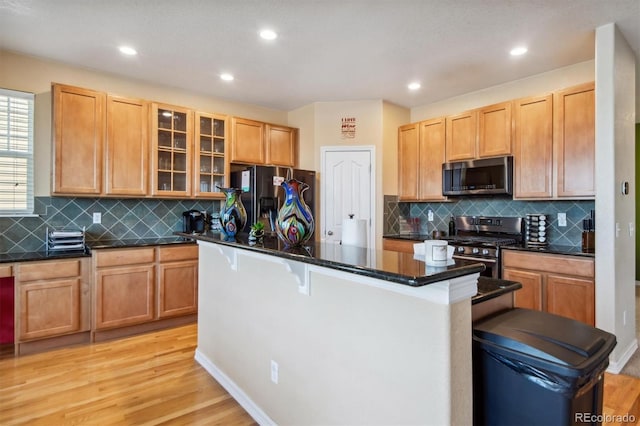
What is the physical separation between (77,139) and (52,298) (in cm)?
152

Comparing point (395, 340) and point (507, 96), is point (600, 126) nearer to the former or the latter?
point (507, 96)

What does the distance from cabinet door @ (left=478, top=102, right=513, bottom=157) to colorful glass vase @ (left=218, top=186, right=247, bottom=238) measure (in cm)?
287

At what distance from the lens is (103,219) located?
3.78 meters

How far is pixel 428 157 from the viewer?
4453 mm

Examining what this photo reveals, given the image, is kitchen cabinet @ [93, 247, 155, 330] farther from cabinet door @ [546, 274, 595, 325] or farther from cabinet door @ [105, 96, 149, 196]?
cabinet door @ [546, 274, 595, 325]

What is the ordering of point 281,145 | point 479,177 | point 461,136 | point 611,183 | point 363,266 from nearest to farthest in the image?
point 363,266 < point 611,183 < point 479,177 < point 461,136 < point 281,145

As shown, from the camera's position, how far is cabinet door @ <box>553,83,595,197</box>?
3059mm

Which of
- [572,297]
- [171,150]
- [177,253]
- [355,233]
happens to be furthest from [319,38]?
[572,297]

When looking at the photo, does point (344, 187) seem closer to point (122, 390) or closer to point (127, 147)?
point (127, 147)

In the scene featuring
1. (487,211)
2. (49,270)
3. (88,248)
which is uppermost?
(487,211)

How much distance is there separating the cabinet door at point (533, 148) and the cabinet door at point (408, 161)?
125 cm

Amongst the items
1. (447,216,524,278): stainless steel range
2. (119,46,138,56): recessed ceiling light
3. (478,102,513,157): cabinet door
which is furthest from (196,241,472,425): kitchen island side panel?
(478,102,513,157): cabinet door

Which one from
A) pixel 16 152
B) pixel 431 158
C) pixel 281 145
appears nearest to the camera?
pixel 16 152

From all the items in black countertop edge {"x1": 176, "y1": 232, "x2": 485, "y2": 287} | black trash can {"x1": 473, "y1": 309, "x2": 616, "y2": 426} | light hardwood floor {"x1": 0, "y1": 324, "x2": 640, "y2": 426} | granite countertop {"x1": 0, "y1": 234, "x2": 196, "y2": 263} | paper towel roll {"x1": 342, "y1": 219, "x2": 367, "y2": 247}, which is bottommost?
light hardwood floor {"x1": 0, "y1": 324, "x2": 640, "y2": 426}
